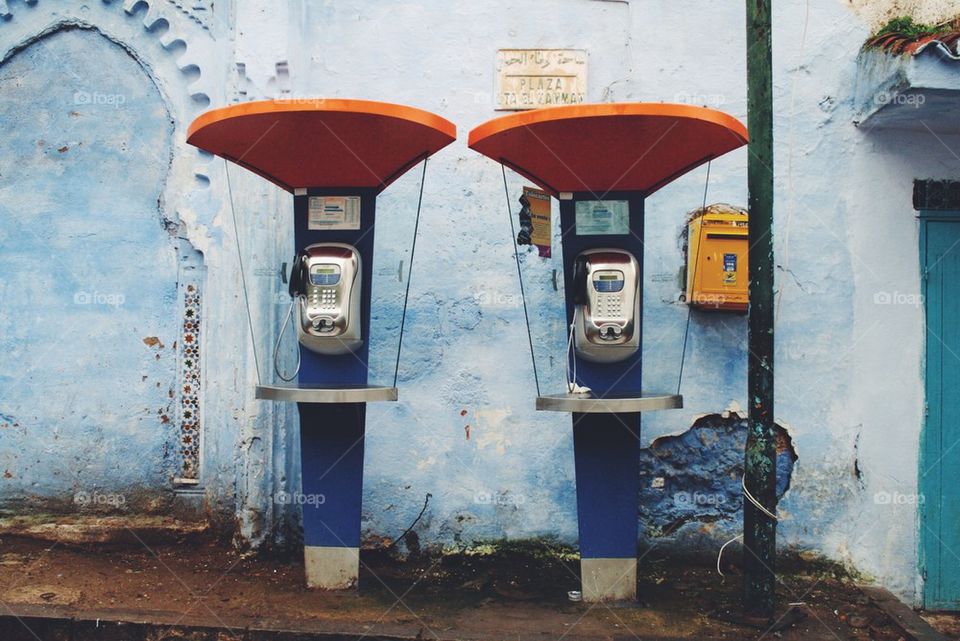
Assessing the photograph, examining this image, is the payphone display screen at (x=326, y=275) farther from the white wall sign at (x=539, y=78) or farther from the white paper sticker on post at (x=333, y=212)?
the white wall sign at (x=539, y=78)

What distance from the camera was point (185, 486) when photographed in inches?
197

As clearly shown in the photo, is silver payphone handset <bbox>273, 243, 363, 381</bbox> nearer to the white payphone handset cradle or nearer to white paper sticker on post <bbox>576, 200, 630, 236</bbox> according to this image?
the white payphone handset cradle

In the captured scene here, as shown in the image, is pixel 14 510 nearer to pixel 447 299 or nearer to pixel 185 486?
pixel 185 486

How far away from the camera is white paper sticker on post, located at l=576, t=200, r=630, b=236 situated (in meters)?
4.05

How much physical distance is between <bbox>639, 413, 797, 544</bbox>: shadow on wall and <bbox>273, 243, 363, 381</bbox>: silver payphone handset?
75.7 inches

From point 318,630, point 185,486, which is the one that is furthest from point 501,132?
point 185,486

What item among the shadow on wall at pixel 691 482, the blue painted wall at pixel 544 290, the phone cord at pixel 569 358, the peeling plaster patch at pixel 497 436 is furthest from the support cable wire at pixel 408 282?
the shadow on wall at pixel 691 482

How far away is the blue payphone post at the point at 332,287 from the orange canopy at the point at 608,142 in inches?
12.9

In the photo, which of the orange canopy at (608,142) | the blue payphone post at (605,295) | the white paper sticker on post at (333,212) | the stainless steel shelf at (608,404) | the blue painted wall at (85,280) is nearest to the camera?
the orange canopy at (608,142)

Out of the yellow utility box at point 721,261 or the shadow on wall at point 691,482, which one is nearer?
the yellow utility box at point 721,261

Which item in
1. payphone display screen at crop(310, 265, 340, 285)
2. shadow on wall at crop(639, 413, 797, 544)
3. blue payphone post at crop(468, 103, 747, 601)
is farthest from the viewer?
shadow on wall at crop(639, 413, 797, 544)

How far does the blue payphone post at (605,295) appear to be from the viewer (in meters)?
3.88

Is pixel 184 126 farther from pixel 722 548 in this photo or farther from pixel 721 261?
pixel 722 548

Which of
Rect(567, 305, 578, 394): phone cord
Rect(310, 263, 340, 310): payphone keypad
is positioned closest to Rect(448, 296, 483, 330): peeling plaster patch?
Rect(567, 305, 578, 394): phone cord
